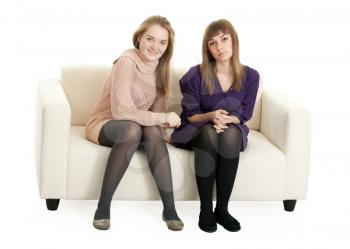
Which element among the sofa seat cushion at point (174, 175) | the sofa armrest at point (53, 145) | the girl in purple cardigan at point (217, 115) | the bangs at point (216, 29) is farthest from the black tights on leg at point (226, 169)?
the sofa armrest at point (53, 145)

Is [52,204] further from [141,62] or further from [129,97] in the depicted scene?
[141,62]

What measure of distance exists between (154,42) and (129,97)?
327mm

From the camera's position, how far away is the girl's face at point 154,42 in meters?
3.99

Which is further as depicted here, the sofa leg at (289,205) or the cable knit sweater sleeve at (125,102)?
the sofa leg at (289,205)

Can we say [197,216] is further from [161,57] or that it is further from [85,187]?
[161,57]

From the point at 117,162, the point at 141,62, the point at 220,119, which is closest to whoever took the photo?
the point at 117,162

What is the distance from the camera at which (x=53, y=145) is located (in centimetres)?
384

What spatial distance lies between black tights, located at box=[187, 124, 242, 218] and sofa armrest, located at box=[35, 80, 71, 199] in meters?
0.69

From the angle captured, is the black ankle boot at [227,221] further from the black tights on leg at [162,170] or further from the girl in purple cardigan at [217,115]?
the black tights on leg at [162,170]

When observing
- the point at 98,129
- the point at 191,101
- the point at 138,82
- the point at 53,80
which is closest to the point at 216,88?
the point at 191,101

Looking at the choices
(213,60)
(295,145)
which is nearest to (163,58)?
(213,60)

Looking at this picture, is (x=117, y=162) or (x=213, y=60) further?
(x=213, y=60)

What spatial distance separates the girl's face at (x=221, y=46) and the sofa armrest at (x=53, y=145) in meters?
0.84

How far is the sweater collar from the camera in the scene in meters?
4.04
